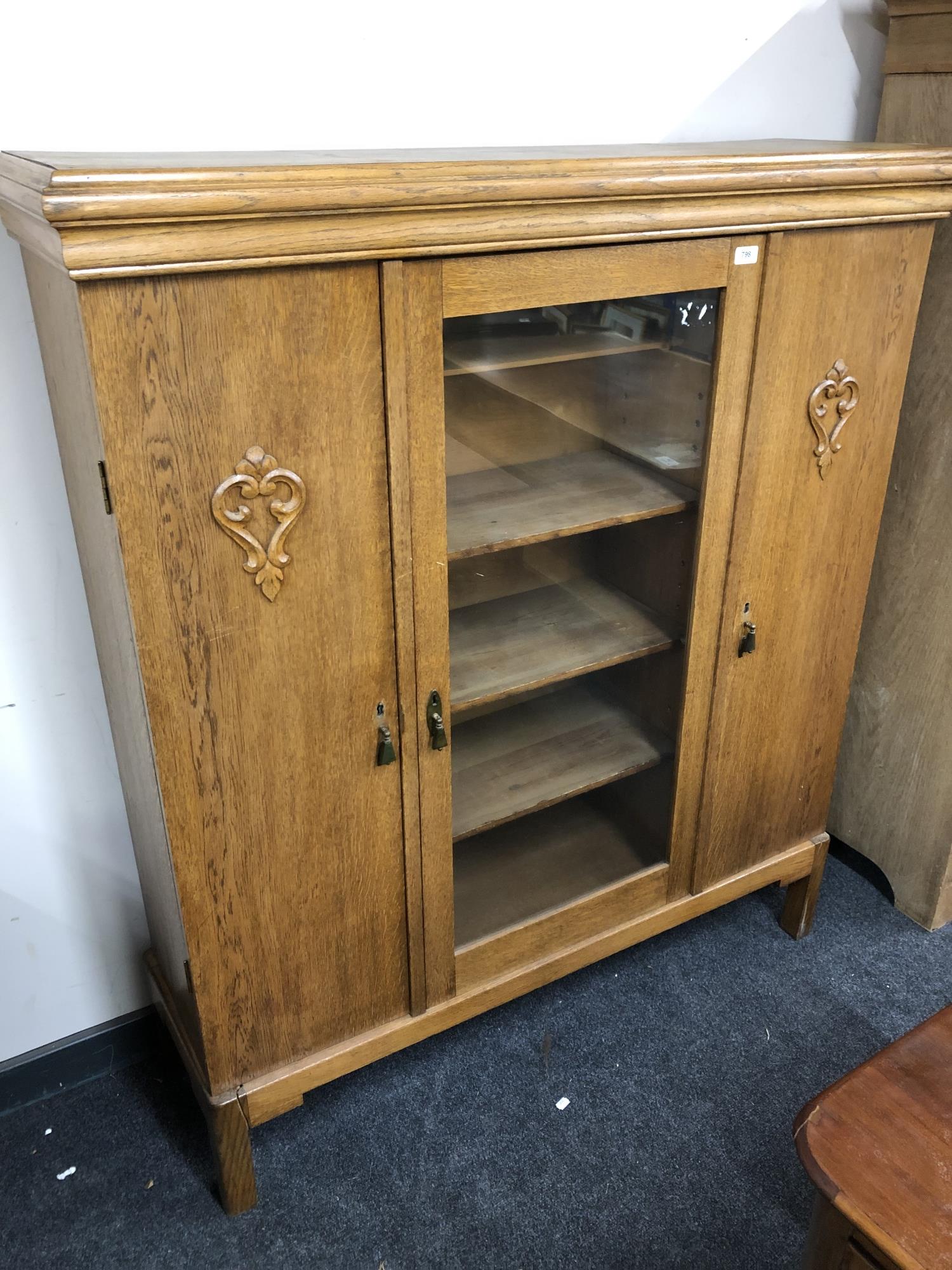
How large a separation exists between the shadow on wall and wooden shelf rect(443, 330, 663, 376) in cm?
52

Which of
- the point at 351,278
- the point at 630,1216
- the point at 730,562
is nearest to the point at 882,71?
the point at 730,562

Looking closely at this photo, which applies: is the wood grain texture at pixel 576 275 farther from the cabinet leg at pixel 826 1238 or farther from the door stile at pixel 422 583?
the cabinet leg at pixel 826 1238

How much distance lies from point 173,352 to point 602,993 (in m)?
1.23

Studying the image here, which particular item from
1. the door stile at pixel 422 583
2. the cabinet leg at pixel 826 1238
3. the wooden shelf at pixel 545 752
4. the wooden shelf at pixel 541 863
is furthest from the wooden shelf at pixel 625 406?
the cabinet leg at pixel 826 1238

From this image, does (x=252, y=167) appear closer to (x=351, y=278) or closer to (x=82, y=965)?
(x=351, y=278)

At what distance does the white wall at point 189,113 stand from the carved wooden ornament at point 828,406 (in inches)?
19.2

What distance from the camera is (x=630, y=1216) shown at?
130 centimetres

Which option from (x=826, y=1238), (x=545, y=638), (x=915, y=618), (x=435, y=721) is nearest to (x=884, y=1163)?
(x=826, y=1238)

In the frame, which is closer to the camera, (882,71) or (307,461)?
(307,461)

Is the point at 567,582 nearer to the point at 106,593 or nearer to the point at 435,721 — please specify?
the point at 435,721

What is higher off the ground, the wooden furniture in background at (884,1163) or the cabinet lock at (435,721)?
the cabinet lock at (435,721)

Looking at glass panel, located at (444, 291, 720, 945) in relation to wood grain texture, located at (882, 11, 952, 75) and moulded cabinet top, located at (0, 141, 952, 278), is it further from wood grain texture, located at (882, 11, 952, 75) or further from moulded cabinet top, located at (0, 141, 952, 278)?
wood grain texture, located at (882, 11, 952, 75)

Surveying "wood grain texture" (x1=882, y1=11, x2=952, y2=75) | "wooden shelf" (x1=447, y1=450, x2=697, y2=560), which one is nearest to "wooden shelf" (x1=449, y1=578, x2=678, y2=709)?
"wooden shelf" (x1=447, y1=450, x2=697, y2=560)

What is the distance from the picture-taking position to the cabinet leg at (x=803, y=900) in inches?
66.1
